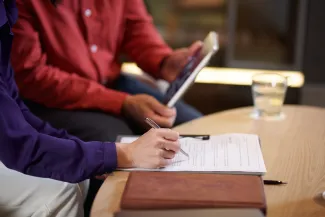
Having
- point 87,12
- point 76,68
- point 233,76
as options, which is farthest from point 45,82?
point 233,76

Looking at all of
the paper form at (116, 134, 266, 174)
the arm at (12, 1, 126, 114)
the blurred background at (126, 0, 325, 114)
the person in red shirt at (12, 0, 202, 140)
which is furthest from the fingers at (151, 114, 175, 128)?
the blurred background at (126, 0, 325, 114)

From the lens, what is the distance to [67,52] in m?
1.50

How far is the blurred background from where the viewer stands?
301 cm

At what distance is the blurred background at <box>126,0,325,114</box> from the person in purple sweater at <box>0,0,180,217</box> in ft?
6.47

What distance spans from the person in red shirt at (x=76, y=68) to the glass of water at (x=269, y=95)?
0.23m

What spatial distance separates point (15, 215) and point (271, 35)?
295 cm

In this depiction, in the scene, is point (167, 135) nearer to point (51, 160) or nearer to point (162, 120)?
point (51, 160)

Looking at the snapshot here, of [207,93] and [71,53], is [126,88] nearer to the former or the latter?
[71,53]

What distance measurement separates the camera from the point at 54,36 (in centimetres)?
148

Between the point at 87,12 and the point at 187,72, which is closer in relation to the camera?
the point at 187,72

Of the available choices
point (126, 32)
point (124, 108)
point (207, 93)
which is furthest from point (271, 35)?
point (124, 108)

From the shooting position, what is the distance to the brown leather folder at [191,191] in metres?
0.83

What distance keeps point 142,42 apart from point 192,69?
432mm

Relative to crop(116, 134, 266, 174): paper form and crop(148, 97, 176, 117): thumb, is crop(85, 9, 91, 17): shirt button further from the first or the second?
crop(116, 134, 266, 174): paper form
